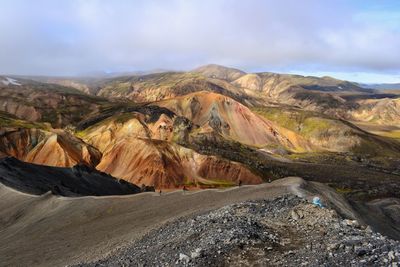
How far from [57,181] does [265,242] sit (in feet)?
157

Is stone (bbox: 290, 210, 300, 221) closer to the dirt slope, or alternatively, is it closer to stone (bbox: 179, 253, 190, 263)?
stone (bbox: 179, 253, 190, 263)

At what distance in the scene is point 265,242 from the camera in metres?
20.2

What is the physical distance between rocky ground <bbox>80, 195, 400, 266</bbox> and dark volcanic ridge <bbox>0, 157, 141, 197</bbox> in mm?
30105

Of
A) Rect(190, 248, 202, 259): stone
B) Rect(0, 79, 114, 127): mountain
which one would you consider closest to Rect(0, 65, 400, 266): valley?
Rect(0, 79, 114, 127): mountain

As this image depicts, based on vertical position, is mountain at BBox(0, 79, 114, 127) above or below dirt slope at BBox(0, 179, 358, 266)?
below

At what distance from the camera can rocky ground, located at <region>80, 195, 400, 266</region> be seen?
17.7 m

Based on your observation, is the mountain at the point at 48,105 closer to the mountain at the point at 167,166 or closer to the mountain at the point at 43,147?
the mountain at the point at 43,147

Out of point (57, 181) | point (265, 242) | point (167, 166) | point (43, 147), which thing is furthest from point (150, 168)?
point (265, 242)

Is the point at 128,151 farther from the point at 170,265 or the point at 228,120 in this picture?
the point at 170,265

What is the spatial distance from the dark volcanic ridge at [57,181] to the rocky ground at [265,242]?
30.1m

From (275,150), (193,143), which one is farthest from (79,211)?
(275,150)

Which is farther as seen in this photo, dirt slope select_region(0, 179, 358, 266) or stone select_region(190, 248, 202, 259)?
dirt slope select_region(0, 179, 358, 266)

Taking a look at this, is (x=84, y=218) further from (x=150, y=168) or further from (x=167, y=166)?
(x=167, y=166)

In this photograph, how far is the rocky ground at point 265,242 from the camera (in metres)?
17.7
